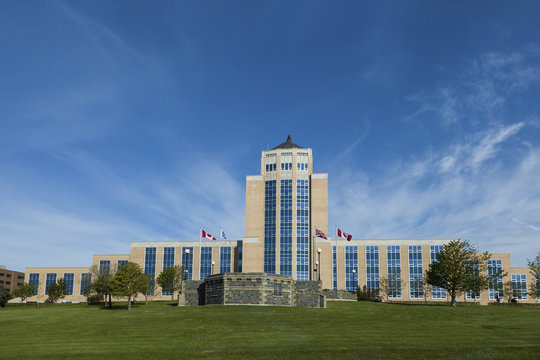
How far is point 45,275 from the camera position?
113 meters

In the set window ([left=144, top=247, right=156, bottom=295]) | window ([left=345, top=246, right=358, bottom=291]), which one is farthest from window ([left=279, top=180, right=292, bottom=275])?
window ([left=144, top=247, right=156, bottom=295])

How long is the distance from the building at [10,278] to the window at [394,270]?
129m

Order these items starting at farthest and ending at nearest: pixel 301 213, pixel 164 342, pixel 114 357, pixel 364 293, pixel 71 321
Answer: pixel 301 213, pixel 364 293, pixel 71 321, pixel 164 342, pixel 114 357

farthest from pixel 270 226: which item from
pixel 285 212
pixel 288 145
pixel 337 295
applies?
pixel 337 295

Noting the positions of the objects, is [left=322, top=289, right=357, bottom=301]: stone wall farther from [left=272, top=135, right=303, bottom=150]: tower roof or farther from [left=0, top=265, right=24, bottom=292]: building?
[left=0, top=265, right=24, bottom=292]: building

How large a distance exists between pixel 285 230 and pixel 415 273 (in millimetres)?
27568

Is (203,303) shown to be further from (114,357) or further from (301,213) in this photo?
(301,213)

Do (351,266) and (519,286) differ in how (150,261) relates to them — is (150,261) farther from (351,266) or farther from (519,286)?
(519,286)

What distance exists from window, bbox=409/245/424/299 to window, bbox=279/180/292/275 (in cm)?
2459

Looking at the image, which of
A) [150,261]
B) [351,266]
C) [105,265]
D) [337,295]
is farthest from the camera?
[105,265]

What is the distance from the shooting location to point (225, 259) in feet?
Result: 338

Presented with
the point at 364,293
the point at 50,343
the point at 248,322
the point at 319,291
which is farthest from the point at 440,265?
the point at 50,343

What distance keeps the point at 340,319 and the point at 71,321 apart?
77.5 feet

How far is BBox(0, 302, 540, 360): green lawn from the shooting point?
26359 mm
